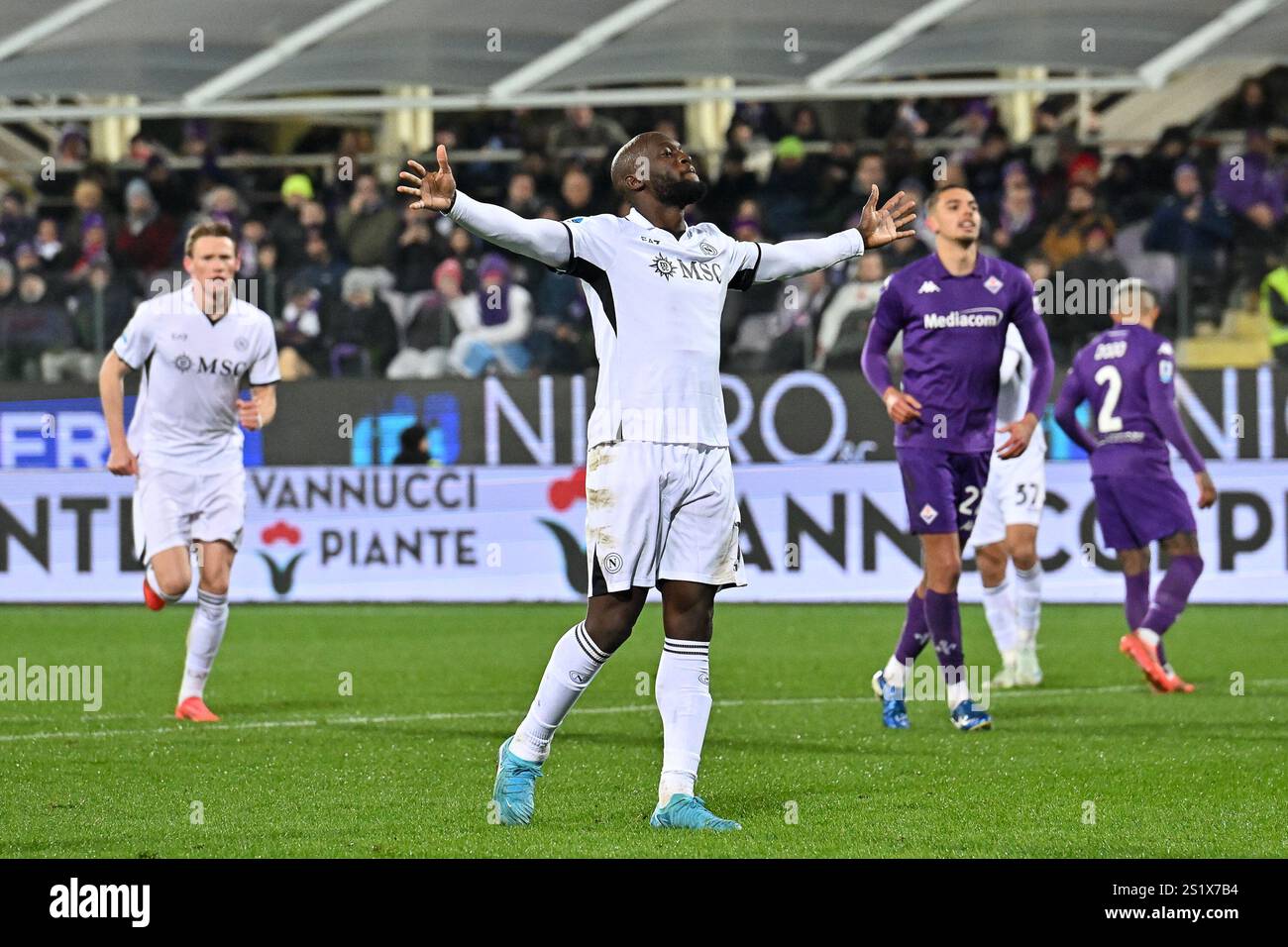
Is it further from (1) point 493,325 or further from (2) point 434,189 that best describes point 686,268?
(1) point 493,325

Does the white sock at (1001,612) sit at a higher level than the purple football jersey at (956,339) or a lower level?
lower

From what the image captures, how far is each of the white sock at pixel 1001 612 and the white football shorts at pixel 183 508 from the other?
407 cm

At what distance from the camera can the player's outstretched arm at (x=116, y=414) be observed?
384 inches

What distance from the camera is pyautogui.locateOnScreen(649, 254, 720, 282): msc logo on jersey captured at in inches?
260

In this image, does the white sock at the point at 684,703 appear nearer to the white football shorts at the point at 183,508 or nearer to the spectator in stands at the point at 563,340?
the white football shorts at the point at 183,508

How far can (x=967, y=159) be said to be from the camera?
67.5 ft

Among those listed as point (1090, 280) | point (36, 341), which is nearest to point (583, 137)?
point (1090, 280)

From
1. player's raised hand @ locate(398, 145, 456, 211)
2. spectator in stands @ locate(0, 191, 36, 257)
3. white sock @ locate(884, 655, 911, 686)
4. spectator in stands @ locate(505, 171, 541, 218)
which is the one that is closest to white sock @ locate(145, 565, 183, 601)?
white sock @ locate(884, 655, 911, 686)

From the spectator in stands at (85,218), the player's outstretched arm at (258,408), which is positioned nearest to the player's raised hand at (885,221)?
the player's outstretched arm at (258,408)

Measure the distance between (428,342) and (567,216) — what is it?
2897 millimetres
